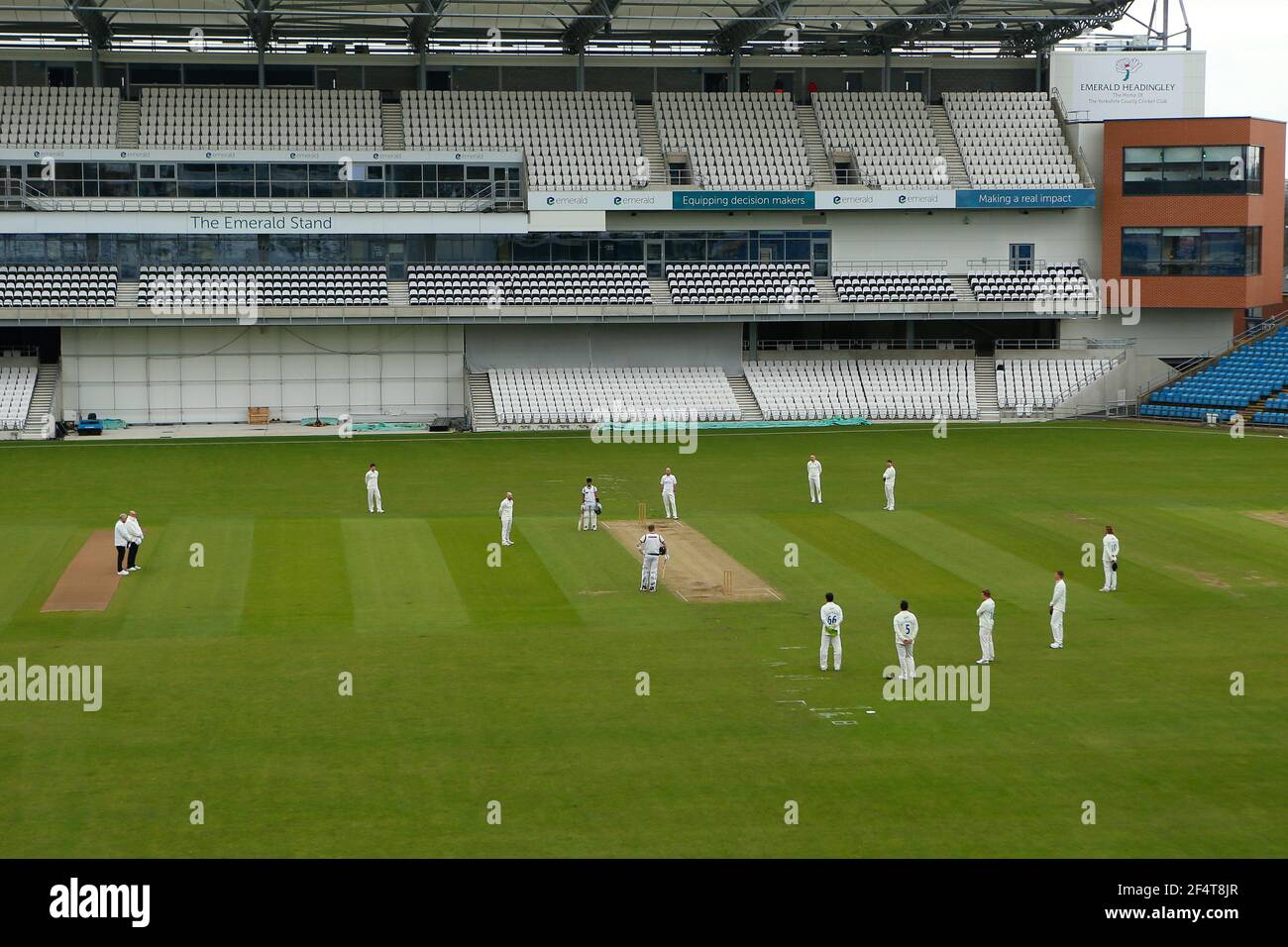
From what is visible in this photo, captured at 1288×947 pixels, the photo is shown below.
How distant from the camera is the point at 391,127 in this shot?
6844 centimetres

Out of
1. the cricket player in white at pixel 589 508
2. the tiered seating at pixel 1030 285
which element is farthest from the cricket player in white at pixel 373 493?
the tiered seating at pixel 1030 285

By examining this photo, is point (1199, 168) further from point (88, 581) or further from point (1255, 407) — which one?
point (88, 581)

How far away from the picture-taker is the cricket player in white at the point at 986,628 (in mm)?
24056

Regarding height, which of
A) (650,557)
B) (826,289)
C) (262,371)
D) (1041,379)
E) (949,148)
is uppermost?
(949,148)

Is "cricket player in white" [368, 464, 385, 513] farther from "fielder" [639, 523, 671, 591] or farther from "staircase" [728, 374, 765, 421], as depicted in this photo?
"staircase" [728, 374, 765, 421]

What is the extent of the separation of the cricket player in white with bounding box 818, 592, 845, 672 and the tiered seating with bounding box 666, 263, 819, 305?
137 ft

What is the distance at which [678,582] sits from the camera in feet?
103

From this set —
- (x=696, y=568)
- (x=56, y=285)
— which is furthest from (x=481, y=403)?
(x=696, y=568)

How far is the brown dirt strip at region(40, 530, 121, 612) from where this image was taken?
29.2 meters

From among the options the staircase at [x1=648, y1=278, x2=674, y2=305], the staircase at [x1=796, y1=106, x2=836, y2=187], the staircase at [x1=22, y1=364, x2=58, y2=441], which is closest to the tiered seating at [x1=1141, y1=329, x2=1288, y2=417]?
the staircase at [x1=796, y1=106, x2=836, y2=187]

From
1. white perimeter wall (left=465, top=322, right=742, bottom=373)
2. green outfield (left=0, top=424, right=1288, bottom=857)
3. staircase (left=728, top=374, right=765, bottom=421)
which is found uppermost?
white perimeter wall (left=465, top=322, right=742, bottom=373)

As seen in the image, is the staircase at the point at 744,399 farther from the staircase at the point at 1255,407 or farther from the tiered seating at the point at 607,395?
the staircase at the point at 1255,407

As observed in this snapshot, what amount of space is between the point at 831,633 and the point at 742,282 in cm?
4398

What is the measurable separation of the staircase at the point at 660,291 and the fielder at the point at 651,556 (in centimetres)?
3595
